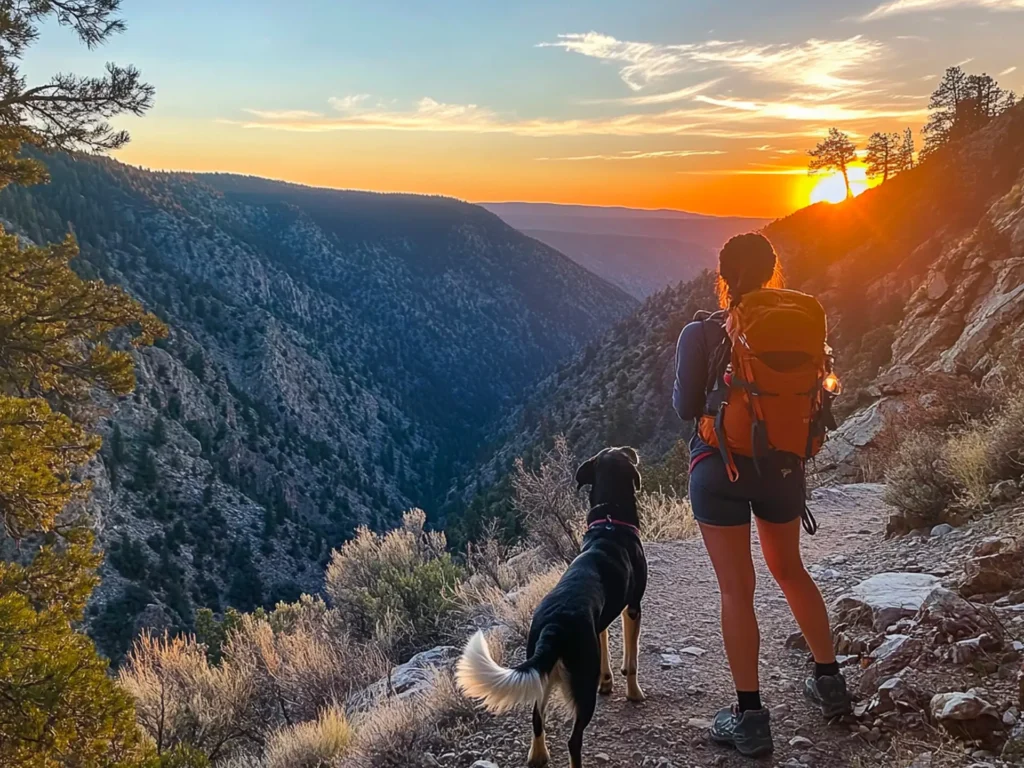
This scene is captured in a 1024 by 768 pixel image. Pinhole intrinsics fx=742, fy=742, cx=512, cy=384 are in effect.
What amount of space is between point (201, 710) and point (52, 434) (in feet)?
8.02

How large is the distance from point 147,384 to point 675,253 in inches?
5722

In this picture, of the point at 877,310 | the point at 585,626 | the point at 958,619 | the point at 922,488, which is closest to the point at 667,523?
the point at 922,488

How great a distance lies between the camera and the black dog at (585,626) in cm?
269

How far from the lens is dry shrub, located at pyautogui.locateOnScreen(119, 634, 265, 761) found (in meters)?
5.56

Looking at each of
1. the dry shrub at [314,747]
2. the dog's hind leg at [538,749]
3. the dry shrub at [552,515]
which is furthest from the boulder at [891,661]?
the dry shrub at [552,515]

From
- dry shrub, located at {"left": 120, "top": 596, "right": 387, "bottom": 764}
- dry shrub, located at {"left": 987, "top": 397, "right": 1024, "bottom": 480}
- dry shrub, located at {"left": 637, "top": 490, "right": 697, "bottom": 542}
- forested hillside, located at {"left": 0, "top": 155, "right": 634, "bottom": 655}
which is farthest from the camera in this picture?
forested hillside, located at {"left": 0, "top": 155, "right": 634, "bottom": 655}

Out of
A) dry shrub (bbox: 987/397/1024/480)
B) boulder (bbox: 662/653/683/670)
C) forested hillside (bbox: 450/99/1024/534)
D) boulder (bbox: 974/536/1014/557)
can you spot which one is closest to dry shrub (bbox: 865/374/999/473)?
forested hillside (bbox: 450/99/1024/534)

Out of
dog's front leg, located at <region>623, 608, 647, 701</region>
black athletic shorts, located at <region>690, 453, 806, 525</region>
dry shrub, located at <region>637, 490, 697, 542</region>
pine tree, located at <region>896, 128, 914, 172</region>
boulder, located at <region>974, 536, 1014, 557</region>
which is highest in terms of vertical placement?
pine tree, located at <region>896, 128, 914, 172</region>

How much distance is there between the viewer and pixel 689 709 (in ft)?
11.5

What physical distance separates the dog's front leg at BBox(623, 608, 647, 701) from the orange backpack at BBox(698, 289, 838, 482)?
1301 mm

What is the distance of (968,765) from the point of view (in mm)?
2416

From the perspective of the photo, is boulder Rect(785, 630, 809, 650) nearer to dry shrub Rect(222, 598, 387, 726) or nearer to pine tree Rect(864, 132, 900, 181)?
dry shrub Rect(222, 598, 387, 726)

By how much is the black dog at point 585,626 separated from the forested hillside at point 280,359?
1053 inches

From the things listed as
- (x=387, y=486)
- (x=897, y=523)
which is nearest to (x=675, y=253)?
(x=387, y=486)
